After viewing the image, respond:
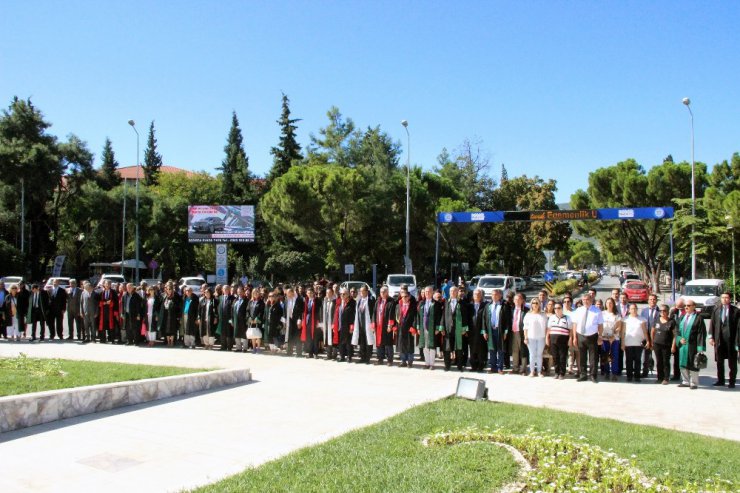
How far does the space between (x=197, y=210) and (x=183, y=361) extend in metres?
26.3

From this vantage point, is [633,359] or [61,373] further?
[633,359]

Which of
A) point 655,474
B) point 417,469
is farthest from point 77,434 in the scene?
point 655,474

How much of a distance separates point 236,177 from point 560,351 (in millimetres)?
54295

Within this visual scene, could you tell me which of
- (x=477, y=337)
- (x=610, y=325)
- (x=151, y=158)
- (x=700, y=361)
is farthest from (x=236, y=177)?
(x=700, y=361)

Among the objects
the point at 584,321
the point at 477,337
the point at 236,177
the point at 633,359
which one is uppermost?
the point at 236,177

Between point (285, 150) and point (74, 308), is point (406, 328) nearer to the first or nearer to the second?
point (74, 308)

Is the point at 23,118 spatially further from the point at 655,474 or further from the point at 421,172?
the point at 655,474

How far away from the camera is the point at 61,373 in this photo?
9.52 m

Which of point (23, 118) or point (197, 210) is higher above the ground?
point (23, 118)

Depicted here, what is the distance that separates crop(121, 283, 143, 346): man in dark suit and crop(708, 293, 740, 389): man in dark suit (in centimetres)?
1371

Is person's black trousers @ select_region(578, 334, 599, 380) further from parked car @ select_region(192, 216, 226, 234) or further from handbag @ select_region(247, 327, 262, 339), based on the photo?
parked car @ select_region(192, 216, 226, 234)

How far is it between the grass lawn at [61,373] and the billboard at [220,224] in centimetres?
2733

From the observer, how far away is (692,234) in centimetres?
3691

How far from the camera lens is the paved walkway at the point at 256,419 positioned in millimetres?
5777
